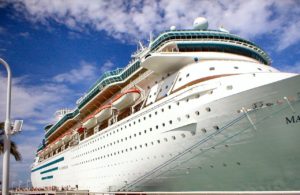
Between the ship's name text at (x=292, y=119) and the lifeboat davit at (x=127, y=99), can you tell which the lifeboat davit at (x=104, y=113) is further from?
the ship's name text at (x=292, y=119)

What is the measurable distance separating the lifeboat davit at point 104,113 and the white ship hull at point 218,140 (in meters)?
5.04

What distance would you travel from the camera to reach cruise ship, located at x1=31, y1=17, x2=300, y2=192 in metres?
10.8

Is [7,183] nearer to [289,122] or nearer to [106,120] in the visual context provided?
[289,122]

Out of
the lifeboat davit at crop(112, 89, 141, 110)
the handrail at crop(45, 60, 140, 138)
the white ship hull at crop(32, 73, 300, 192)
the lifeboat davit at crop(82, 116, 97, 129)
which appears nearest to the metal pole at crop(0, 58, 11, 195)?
the white ship hull at crop(32, 73, 300, 192)

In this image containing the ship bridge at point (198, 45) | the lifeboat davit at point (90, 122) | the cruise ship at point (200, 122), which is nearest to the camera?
the cruise ship at point (200, 122)

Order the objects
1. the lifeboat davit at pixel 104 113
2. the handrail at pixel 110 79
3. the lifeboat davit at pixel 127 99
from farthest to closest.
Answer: the lifeboat davit at pixel 104 113 → the handrail at pixel 110 79 → the lifeboat davit at pixel 127 99

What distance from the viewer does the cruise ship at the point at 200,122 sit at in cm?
1079

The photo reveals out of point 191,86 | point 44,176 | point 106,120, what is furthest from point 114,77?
point 44,176

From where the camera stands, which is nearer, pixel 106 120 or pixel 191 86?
pixel 191 86

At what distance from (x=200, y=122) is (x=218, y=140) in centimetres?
120

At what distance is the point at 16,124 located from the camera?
6469 millimetres

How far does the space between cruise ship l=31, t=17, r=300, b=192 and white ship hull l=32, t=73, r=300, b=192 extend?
0.04 m

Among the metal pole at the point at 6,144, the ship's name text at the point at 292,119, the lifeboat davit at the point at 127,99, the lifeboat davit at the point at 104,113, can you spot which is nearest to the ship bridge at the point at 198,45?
the lifeboat davit at the point at 127,99

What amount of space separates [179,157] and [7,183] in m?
9.04
